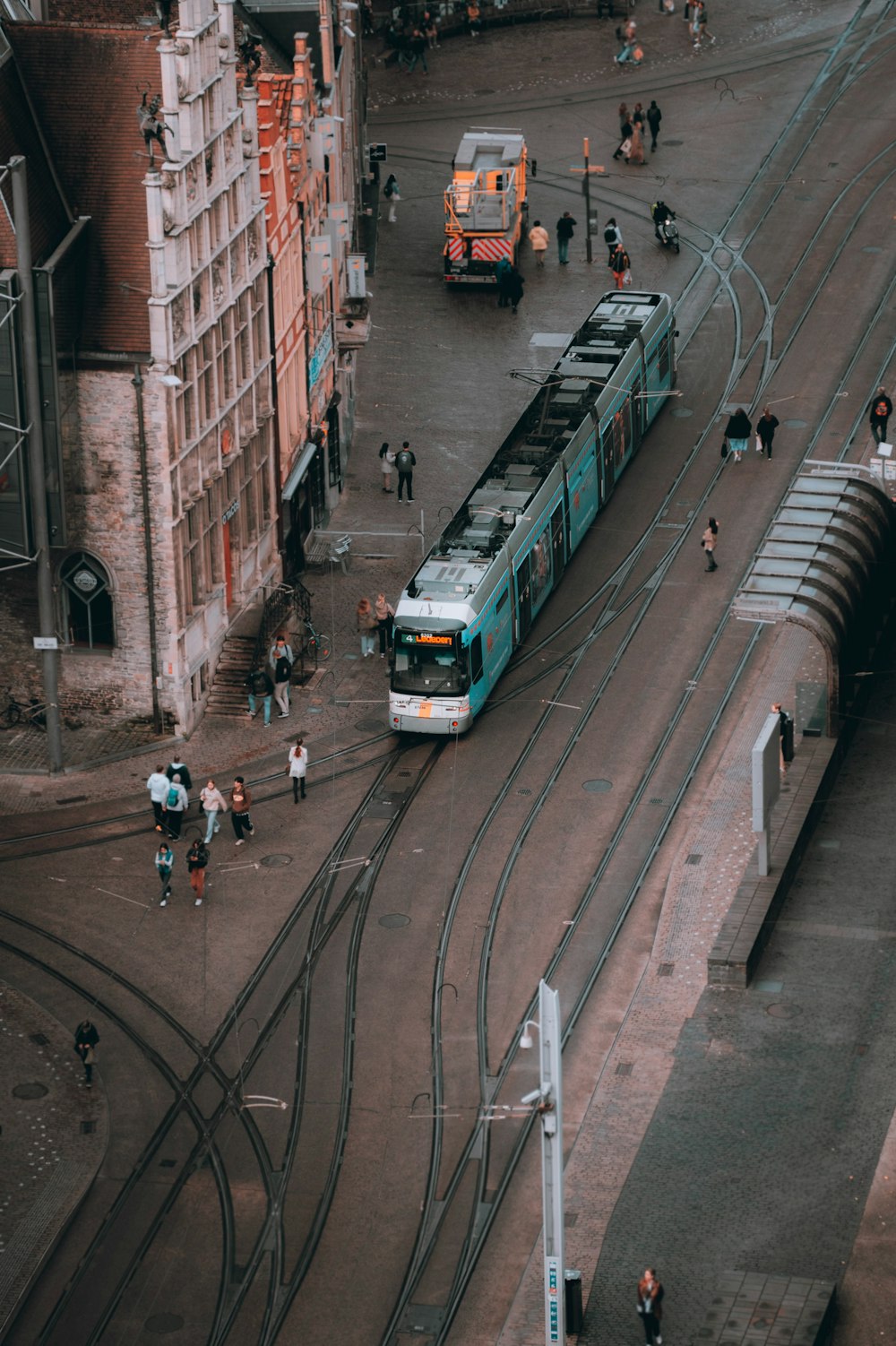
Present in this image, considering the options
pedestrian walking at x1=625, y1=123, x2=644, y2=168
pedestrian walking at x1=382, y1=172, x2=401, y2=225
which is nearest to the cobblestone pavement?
pedestrian walking at x1=382, y1=172, x2=401, y2=225

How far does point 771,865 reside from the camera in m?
66.1

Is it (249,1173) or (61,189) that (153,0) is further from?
(249,1173)

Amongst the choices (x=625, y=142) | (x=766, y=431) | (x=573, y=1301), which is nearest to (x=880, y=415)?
(x=766, y=431)

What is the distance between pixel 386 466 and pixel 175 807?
836 inches

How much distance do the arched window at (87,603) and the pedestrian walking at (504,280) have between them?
28.9m

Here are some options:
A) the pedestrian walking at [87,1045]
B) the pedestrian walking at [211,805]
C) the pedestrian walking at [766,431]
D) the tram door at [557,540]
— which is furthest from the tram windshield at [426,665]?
the pedestrian walking at [766,431]

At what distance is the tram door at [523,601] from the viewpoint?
7712 centimetres

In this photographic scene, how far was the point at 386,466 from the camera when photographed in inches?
3467

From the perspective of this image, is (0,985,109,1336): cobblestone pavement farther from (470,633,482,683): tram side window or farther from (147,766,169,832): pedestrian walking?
(470,633,482,683): tram side window

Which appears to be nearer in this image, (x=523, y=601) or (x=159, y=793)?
(x=159, y=793)

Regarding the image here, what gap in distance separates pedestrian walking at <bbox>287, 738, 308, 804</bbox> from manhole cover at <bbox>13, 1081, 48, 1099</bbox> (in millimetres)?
13432

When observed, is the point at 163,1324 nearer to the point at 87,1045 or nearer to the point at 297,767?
the point at 87,1045

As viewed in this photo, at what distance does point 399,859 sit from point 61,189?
63.1ft

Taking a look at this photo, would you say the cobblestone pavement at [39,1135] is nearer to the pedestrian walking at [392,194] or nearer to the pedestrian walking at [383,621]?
the pedestrian walking at [383,621]
